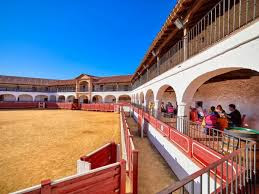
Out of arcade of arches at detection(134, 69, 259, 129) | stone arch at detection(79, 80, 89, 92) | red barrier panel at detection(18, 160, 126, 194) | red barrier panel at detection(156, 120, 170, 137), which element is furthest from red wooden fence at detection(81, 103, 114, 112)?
red barrier panel at detection(18, 160, 126, 194)

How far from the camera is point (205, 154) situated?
3607 millimetres

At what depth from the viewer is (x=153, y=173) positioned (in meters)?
5.12

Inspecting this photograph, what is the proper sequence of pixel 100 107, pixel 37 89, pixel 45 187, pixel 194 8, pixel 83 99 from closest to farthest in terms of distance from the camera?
pixel 45 187
pixel 194 8
pixel 100 107
pixel 37 89
pixel 83 99

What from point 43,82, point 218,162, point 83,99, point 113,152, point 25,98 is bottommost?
point 113,152

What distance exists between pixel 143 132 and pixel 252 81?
23.6 ft

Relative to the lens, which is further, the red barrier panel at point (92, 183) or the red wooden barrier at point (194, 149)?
the red wooden barrier at point (194, 149)

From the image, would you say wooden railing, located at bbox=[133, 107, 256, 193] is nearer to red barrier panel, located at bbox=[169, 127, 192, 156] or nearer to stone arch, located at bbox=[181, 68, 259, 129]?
red barrier panel, located at bbox=[169, 127, 192, 156]

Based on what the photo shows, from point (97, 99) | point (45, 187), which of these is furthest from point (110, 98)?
point (45, 187)

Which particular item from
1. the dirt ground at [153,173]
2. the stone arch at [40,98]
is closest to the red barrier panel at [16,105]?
the stone arch at [40,98]

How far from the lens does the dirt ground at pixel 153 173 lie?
429 cm

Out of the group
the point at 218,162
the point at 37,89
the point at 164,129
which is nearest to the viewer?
the point at 218,162

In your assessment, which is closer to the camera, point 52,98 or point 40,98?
point 52,98

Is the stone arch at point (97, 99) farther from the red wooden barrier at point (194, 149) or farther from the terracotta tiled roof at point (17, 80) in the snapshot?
the red wooden barrier at point (194, 149)

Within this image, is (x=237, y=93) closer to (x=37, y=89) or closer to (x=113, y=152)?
(x=113, y=152)
